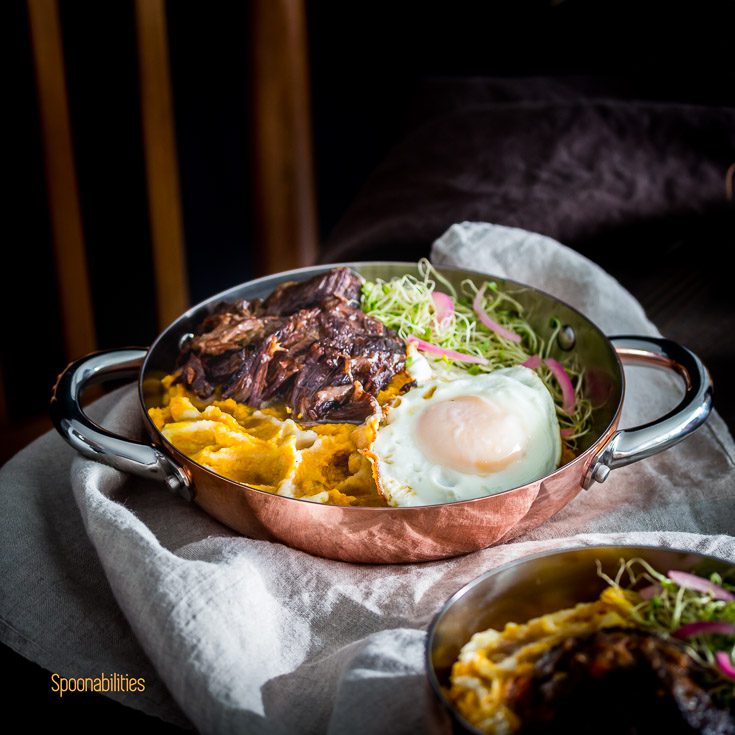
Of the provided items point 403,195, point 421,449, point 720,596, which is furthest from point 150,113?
point 720,596

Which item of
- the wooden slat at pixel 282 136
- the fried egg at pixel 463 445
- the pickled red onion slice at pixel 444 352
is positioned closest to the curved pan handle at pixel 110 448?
the fried egg at pixel 463 445

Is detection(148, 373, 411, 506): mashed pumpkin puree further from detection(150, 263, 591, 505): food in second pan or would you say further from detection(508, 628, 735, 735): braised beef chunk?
detection(508, 628, 735, 735): braised beef chunk

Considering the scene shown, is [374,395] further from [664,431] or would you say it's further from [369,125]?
[369,125]

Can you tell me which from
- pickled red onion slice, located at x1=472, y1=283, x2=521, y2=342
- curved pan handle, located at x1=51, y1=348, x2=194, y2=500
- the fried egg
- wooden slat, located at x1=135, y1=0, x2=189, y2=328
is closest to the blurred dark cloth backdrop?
wooden slat, located at x1=135, y1=0, x2=189, y2=328

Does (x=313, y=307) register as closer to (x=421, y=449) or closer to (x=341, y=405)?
(x=341, y=405)

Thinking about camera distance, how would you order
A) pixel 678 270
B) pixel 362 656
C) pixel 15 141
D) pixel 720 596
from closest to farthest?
1. pixel 720 596
2. pixel 362 656
3. pixel 678 270
4. pixel 15 141
